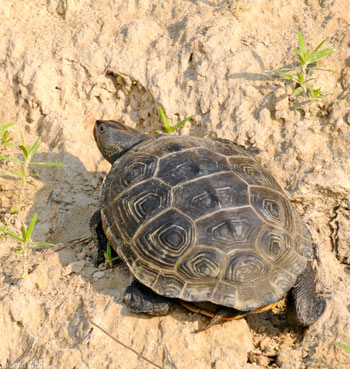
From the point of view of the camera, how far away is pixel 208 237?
3750mm

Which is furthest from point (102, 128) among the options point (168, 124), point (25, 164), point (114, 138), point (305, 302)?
point (305, 302)

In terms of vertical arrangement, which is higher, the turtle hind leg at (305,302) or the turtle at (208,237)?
the turtle at (208,237)

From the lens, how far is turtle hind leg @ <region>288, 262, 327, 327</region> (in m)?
3.84

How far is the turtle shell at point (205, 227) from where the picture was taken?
3.67 m

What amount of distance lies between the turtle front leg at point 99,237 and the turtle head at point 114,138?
0.76 metres

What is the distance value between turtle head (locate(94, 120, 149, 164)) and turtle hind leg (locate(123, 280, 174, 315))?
5.15ft

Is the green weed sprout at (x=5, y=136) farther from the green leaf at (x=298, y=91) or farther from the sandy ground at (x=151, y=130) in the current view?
the green leaf at (x=298, y=91)

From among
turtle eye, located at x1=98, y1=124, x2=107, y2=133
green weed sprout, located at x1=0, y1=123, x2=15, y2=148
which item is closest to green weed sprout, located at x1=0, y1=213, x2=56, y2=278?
turtle eye, located at x1=98, y1=124, x2=107, y2=133

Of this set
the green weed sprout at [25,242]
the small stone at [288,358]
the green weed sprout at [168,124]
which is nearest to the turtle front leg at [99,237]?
the green weed sprout at [25,242]

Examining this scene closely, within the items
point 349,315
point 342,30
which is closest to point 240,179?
point 349,315

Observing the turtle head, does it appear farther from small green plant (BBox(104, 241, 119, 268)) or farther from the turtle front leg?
small green plant (BBox(104, 241, 119, 268))

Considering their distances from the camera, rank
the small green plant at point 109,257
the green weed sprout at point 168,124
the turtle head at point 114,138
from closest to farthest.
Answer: the small green plant at point 109,257 → the turtle head at point 114,138 → the green weed sprout at point 168,124

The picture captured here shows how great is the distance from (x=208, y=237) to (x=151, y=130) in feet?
7.42

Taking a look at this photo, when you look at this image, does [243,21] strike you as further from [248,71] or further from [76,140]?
[76,140]
